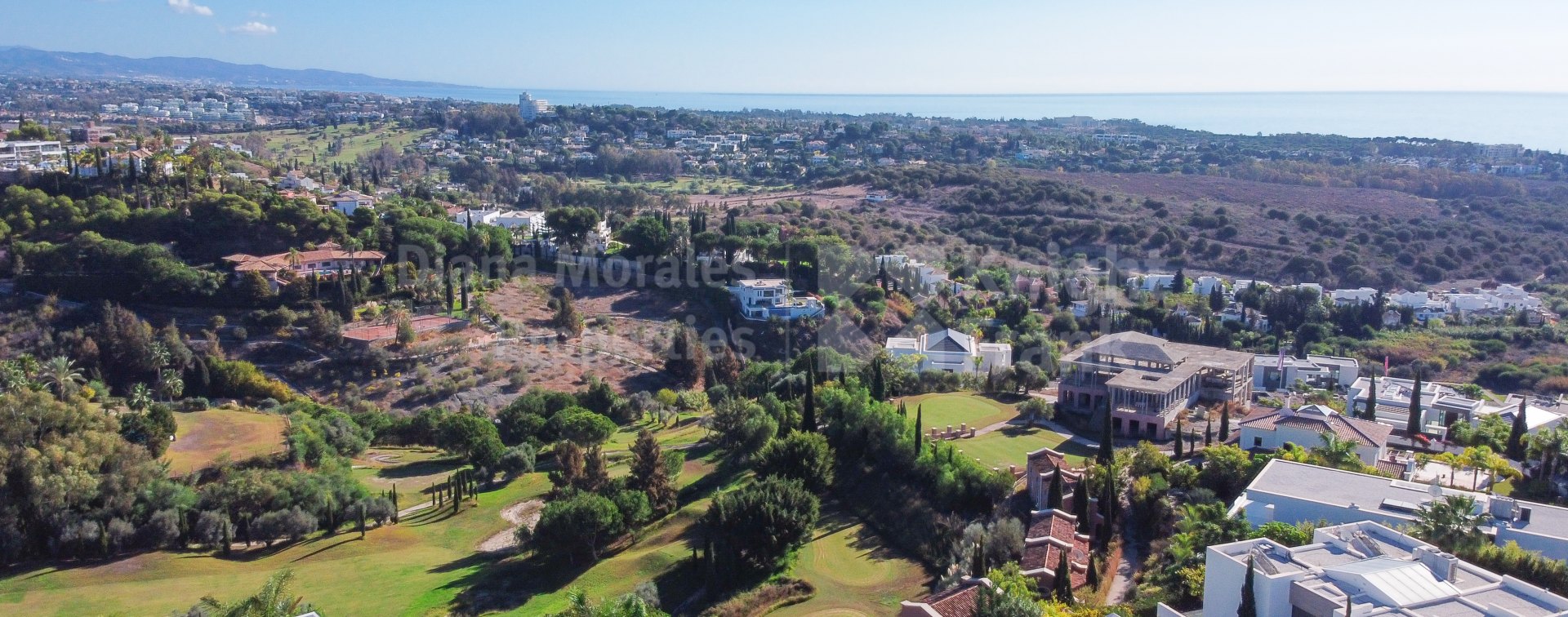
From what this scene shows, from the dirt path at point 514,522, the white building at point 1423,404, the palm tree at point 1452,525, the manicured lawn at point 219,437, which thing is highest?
the palm tree at point 1452,525

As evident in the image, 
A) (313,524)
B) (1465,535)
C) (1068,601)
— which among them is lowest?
(313,524)

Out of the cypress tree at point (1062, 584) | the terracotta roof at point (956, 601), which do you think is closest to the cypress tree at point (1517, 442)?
the cypress tree at point (1062, 584)

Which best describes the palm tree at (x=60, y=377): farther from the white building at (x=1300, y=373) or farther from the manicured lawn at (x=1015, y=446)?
the white building at (x=1300, y=373)

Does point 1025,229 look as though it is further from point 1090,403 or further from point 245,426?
point 245,426

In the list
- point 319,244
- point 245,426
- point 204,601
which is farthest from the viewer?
point 319,244

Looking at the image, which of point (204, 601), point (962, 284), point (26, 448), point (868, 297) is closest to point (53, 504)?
point (26, 448)

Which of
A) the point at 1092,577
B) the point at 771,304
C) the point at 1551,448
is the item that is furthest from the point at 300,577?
the point at 1551,448

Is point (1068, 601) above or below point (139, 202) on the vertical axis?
below

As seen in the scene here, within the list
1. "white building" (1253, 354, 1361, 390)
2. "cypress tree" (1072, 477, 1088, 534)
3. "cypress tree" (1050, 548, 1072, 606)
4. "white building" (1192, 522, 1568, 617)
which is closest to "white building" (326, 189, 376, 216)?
"cypress tree" (1072, 477, 1088, 534)
